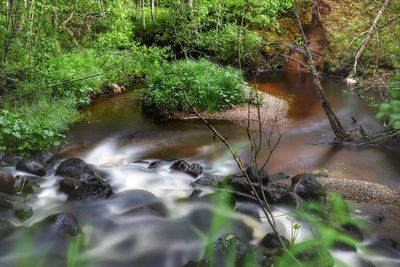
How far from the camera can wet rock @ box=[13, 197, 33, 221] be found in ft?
14.8

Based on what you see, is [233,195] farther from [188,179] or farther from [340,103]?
[340,103]

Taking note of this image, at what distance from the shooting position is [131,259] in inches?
158

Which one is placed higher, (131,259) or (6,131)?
(6,131)

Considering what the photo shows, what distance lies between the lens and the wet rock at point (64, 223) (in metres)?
4.23

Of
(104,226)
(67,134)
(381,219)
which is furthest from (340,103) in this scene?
(104,226)

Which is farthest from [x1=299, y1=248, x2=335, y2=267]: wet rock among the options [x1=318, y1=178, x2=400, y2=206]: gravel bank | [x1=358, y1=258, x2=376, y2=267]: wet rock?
[x1=318, y1=178, x2=400, y2=206]: gravel bank

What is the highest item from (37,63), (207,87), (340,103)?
(37,63)

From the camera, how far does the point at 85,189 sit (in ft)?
16.6

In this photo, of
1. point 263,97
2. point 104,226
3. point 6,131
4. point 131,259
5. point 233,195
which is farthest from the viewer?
point 263,97

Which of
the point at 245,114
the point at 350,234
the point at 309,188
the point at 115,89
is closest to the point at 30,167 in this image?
the point at 309,188

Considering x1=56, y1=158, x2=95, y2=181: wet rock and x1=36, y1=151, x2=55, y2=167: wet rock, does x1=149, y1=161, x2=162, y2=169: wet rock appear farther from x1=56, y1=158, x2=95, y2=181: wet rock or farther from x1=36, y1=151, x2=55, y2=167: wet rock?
x1=36, y1=151, x2=55, y2=167: wet rock

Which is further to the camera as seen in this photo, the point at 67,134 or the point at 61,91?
the point at 61,91

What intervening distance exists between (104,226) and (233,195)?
1593mm

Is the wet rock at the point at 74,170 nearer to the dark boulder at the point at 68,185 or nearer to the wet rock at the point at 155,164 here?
the dark boulder at the point at 68,185
